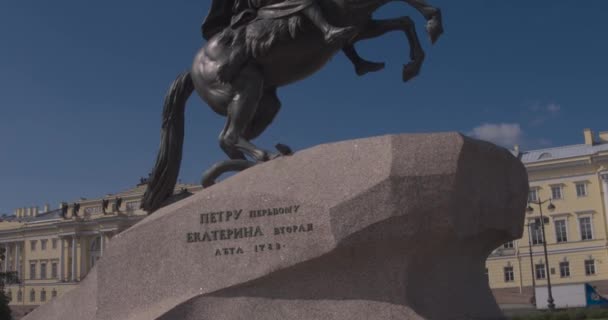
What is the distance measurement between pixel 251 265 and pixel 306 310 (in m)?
0.61

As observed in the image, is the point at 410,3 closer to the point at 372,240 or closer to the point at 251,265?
the point at 372,240

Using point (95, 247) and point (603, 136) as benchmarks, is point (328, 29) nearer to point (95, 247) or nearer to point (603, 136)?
point (603, 136)

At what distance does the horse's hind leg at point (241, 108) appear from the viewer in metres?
6.82

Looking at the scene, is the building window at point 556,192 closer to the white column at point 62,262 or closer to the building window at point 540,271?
the building window at point 540,271

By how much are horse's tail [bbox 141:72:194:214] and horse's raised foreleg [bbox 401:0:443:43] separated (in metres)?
2.78

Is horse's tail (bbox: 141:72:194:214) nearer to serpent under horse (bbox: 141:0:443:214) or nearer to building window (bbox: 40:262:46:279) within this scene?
serpent under horse (bbox: 141:0:443:214)

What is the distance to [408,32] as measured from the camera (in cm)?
683

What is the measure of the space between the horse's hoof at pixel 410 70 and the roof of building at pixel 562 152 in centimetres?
5373

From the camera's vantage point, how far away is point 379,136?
5418 mm

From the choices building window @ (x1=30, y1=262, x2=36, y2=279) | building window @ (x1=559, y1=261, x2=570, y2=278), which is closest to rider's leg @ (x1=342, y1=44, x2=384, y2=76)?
building window @ (x1=559, y1=261, x2=570, y2=278)

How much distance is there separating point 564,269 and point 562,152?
34.6 ft

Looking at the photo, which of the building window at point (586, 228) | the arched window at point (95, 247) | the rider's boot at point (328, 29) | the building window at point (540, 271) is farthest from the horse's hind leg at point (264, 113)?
the arched window at point (95, 247)

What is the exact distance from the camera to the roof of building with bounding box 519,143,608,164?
5766cm

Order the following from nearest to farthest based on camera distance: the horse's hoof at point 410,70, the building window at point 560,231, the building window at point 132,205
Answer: the horse's hoof at point 410,70 → the building window at point 560,231 → the building window at point 132,205
